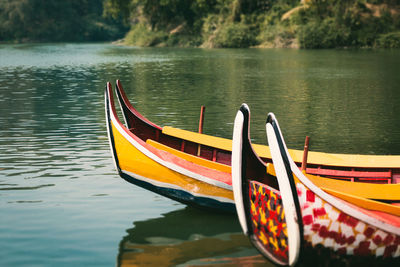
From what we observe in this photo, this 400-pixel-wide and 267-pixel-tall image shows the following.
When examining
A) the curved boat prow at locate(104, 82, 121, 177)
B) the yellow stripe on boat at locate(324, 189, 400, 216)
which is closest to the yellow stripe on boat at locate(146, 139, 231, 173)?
the curved boat prow at locate(104, 82, 121, 177)

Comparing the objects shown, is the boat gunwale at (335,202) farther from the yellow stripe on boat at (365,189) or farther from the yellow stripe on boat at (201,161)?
the yellow stripe on boat at (201,161)

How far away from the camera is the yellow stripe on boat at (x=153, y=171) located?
28.9 ft

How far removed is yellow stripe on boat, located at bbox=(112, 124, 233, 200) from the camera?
347 inches

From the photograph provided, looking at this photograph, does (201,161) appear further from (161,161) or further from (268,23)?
(268,23)

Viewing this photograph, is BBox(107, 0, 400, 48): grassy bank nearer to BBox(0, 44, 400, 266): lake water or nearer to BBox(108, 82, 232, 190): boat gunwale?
BBox(0, 44, 400, 266): lake water

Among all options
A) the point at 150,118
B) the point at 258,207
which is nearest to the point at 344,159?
the point at 258,207

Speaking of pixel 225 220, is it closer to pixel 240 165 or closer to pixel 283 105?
pixel 240 165

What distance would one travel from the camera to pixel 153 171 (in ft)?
29.7

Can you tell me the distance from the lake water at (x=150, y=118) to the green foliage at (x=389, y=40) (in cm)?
2322

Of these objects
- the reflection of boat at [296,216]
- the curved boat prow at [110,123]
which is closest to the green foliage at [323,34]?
the curved boat prow at [110,123]

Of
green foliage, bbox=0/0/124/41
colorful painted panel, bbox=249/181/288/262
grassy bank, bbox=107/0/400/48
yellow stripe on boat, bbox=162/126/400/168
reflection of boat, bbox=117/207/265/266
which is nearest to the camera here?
colorful painted panel, bbox=249/181/288/262

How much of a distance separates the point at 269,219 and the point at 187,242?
6.04 feet

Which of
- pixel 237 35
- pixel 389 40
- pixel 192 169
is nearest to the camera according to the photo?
pixel 192 169

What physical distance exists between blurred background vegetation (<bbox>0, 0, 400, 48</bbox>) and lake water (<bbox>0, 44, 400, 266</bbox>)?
966 inches
